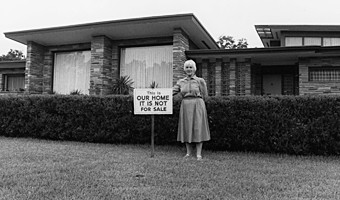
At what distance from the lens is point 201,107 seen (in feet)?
17.5

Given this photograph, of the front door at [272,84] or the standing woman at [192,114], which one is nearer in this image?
the standing woman at [192,114]

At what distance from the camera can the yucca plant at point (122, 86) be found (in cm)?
1164

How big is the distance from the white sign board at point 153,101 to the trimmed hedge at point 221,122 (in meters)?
0.85

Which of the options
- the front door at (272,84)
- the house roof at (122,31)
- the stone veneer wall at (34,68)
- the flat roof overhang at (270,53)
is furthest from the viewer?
the front door at (272,84)

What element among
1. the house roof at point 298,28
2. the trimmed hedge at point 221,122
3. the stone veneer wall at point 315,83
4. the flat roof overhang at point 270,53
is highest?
the house roof at point 298,28

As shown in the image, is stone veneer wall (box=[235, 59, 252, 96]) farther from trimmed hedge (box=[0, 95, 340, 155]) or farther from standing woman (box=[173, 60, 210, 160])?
standing woman (box=[173, 60, 210, 160])

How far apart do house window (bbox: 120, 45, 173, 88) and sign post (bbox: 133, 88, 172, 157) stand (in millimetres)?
6170

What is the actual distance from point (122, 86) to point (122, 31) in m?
2.17

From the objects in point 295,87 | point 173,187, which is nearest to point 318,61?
point 295,87

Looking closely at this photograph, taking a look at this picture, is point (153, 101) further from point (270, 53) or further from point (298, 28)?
point (298, 28)

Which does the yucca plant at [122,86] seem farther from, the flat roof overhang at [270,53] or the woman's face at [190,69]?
the woman's face at [190,69]

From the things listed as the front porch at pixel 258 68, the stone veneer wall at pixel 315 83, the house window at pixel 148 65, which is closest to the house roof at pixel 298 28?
the front porch at pixel 258 68

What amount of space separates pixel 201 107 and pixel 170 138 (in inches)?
53.9

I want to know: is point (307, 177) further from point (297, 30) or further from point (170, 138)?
point (297, 30)
